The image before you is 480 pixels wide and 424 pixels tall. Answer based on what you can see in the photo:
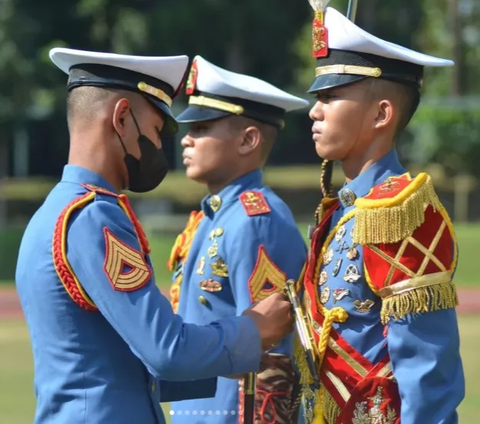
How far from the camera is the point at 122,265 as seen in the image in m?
3.17

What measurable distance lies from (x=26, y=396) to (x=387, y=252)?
6.49 m

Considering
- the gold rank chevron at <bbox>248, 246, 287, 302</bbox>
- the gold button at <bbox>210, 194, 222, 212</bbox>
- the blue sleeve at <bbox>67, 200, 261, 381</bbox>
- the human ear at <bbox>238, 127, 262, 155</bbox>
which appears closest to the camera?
the blue sleeve at <bbox>67, 200, 261, 381</bbox>

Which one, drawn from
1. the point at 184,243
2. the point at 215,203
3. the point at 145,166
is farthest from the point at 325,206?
the point at 184,243

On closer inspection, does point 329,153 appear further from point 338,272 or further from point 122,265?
point 122,265

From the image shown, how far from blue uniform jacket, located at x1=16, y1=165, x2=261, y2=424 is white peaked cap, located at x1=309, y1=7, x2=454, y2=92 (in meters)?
0.86

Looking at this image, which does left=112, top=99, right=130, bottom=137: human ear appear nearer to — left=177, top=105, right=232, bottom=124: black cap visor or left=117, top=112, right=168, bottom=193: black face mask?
left=117, top=112, right=168, bottom=193: black face mask

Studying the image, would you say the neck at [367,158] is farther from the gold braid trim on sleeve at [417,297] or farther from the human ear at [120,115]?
the human ear at [120,115]

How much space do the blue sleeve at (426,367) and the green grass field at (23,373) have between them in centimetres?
494

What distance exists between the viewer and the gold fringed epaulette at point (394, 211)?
341cm

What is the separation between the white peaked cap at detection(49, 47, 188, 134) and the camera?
338cm

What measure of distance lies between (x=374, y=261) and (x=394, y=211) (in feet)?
0.54

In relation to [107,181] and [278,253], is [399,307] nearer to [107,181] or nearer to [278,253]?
[107,181]

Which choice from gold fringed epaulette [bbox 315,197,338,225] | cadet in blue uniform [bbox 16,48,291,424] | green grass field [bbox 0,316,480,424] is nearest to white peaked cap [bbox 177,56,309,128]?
gold fringed epaulette [bbox 315,197,338,225]

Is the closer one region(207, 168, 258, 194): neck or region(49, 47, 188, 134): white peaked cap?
region(49, 47, 188, 134): white peaked cap
